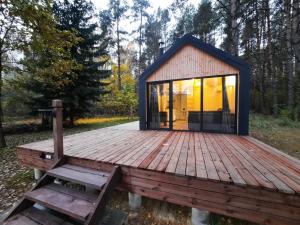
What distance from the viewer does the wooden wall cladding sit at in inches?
196

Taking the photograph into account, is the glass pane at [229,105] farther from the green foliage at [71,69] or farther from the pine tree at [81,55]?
the pine tree at [81,55]

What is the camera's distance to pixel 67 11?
9.14 meters

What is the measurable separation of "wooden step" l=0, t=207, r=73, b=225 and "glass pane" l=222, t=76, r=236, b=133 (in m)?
4.58

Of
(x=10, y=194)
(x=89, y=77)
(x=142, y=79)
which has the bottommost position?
(x=10, y=194)

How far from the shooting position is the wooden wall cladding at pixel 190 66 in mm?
4969

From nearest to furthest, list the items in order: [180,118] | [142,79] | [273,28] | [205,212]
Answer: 1. [205,212]
2. [180,118]
3. [142,79]
4. [273,28]

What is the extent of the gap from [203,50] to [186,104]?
1.78m

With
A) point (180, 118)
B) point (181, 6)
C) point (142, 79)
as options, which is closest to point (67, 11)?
point (181, 6)

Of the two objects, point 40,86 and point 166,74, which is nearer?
point 166,74

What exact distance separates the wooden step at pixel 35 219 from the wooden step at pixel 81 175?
0.45m

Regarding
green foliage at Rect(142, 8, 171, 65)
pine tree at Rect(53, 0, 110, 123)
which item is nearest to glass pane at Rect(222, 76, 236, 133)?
pine tree at Rect(53, 0, 110, 123)

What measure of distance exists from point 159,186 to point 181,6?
8650 millimetres

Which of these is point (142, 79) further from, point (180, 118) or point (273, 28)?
point (273, 28)

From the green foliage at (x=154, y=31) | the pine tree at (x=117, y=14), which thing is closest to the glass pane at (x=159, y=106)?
the pine tree at (x=117, y=14)
